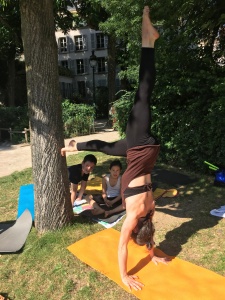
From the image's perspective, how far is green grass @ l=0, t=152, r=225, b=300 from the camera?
11.7 ft

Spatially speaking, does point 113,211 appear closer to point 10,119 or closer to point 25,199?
point 25,199

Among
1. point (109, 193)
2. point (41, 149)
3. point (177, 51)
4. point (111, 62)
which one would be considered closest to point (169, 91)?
point (177, 51)

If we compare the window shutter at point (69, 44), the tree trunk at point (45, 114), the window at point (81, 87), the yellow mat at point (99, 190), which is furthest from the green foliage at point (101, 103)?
the tree trunk at point (45, 114)

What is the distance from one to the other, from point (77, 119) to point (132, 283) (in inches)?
518

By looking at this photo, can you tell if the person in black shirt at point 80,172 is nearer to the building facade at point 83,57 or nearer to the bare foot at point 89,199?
the bare foot at point 89,199

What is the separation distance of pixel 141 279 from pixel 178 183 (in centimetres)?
386

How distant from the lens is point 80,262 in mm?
4023

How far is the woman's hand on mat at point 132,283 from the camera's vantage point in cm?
341

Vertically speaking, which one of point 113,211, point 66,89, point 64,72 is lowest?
point 113,211

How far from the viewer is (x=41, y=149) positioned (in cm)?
453

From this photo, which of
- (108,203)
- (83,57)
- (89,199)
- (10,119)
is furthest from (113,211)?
(83,57)

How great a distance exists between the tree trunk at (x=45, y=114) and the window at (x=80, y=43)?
124ft

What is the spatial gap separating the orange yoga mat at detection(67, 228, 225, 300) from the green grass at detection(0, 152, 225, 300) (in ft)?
0.48

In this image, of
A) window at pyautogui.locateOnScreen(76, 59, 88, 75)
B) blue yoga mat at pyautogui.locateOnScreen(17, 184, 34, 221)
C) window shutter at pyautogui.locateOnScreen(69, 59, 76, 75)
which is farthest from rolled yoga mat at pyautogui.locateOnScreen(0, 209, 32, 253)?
window shutter at pyautogui.locateOnScreen(69, 59, 76, 75)
